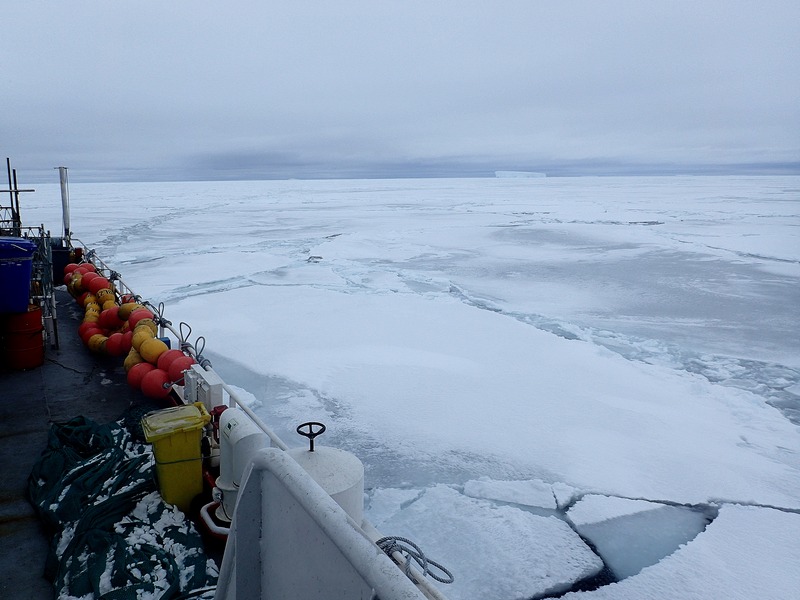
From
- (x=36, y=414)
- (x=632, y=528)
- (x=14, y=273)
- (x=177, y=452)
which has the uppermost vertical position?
(x=14, y=273)

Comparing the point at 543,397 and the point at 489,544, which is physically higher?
the point at 543,397

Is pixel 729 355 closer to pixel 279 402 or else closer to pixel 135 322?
pixel 279 402

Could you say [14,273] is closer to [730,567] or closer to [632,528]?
[632,528]

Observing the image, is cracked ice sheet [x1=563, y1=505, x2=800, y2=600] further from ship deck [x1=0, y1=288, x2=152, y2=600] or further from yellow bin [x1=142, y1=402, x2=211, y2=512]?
ship deck [x1=0, y1=288, x2=152, y2=600]

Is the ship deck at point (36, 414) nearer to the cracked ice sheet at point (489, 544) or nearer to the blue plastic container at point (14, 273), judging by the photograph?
the blue plastic container at point (14, 273)

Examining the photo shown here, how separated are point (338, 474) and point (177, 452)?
3.51 ft

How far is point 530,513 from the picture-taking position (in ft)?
12.8

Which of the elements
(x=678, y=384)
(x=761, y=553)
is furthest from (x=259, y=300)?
(x=761, y=553)

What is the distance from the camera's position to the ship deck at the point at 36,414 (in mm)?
2609

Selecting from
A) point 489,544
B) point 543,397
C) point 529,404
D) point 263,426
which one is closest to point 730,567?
point 489,544

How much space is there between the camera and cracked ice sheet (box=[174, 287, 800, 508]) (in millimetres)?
4406

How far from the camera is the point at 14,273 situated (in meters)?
4.51

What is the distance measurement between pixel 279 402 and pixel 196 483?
8.14 ft

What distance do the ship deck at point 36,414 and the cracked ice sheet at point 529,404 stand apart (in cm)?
177
